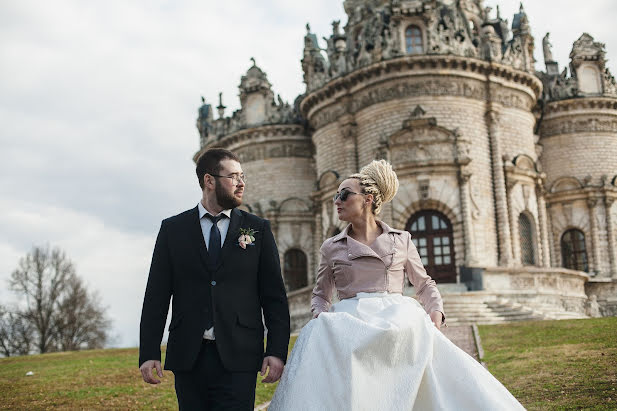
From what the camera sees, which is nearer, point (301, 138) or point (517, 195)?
point (517, 195)

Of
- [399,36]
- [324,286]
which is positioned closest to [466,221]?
[399,36]

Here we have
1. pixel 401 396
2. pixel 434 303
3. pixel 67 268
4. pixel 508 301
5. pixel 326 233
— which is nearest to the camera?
pixel 401 396

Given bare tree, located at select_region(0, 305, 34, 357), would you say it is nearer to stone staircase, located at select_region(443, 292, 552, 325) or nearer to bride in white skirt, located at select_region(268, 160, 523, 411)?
stone staircase, located at select_region(443, 292, 552, 325)

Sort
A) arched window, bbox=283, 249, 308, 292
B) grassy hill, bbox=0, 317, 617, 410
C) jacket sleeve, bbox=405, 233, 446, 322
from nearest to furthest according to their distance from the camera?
jacket sleeve, bbox=405, 233, 446, 322
grassy hill, bbox=0, 317, 617, 410
arched window, bbox=283, 249, 308, 292

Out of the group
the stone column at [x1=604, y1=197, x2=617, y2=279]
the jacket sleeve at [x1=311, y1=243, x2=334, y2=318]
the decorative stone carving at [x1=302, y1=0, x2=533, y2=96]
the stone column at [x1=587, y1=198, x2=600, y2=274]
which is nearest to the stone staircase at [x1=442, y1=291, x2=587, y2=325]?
the stone column at [x1=587, y1=198, x2=600, y2=274]

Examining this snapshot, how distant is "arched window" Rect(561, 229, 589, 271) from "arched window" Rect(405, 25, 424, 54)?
12.8 m

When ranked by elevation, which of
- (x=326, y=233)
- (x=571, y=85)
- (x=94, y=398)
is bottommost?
(x=94, y=398)

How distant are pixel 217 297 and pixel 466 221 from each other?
24083mm

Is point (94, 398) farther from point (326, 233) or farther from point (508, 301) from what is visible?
point (326, 233)

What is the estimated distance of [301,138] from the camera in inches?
1476

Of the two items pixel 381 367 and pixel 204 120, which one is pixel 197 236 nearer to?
pixel 381 367

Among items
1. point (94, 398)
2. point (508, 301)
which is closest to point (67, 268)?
point (508, 301)

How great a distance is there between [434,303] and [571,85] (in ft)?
113

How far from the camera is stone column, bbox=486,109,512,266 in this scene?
2883 centimetres
